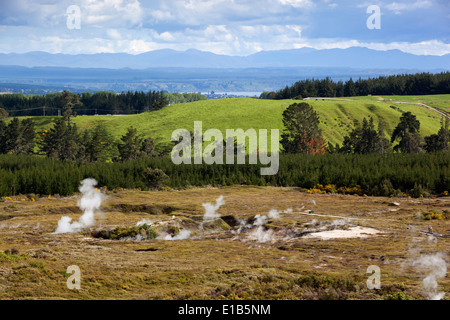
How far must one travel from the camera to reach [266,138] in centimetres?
11475

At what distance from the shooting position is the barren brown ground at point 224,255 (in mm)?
20062

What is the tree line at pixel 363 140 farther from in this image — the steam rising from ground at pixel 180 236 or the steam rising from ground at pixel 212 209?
the steam rising from ground at pixel 180 236

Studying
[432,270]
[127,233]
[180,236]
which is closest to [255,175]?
[180,236]

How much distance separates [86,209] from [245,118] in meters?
90.0

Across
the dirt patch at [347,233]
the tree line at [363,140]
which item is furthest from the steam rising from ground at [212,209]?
the tree line at [363,140]

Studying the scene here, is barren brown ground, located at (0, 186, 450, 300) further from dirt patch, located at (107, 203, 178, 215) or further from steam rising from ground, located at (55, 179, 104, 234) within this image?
steam rising from ground, located at (55, 179, 104, 234)

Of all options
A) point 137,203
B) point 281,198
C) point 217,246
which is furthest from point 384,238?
point 137,203

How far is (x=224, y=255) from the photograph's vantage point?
27.2 m

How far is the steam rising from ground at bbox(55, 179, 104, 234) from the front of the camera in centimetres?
3516

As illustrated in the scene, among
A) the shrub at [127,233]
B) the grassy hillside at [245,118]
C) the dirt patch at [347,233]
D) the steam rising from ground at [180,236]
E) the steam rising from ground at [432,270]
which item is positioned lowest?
the steam rising from ground at [180,236]
